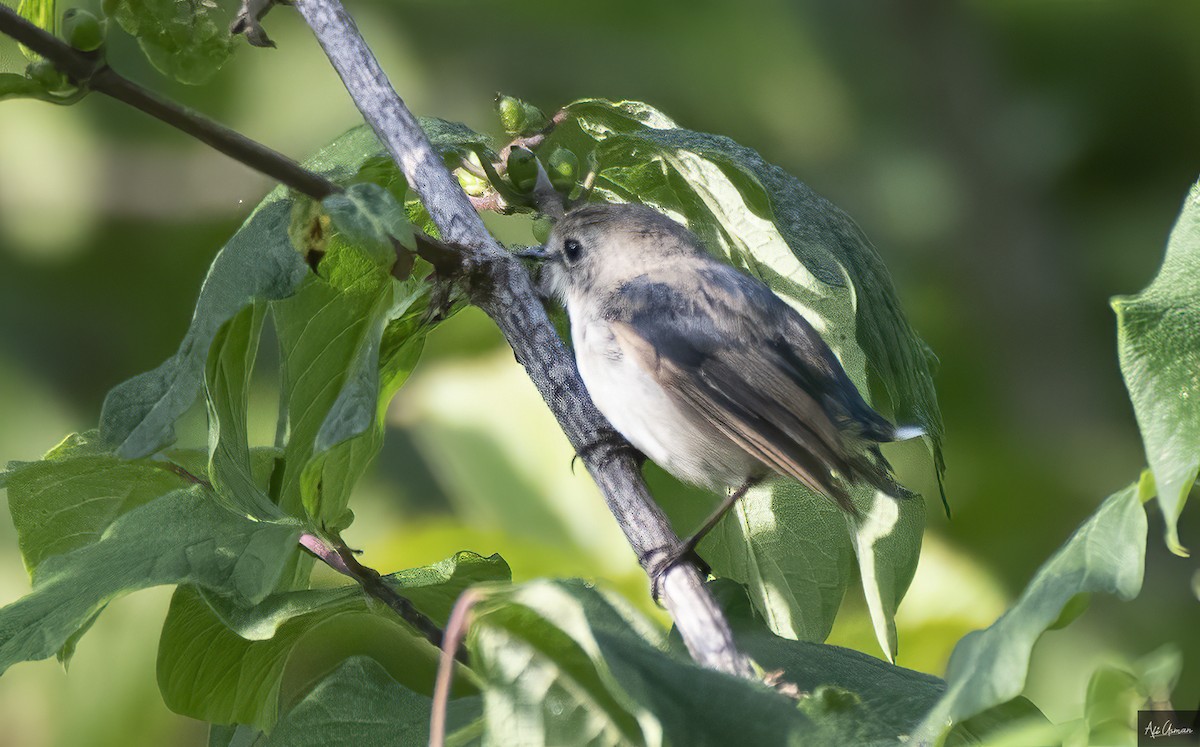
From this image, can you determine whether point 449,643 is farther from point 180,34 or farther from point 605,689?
point 180,34

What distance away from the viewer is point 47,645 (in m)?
0.89

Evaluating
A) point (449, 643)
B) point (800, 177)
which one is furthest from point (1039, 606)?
point (800, 177)

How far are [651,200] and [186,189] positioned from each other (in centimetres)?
186

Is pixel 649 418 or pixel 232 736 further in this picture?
pixel 649 418

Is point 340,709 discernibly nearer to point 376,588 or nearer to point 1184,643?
point 376,588

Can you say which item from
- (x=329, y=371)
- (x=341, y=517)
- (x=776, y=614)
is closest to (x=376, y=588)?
(x=341, y=517)

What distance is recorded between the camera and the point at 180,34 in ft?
3.73

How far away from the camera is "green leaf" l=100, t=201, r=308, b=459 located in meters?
0.97

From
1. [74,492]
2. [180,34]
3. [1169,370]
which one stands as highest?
[180,34]

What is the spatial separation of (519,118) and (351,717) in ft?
2.06

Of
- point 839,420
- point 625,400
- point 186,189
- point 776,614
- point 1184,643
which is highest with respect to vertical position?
point 186,189

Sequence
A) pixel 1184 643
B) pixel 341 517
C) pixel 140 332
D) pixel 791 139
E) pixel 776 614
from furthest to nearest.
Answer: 1. pixel 791 139
2. pixel 140 332
3. pixel 1184 643
4. pixel 776 614
5. pixel 341 517

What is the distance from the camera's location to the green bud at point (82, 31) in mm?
950

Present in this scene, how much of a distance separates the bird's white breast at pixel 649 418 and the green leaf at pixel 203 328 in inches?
18.0
